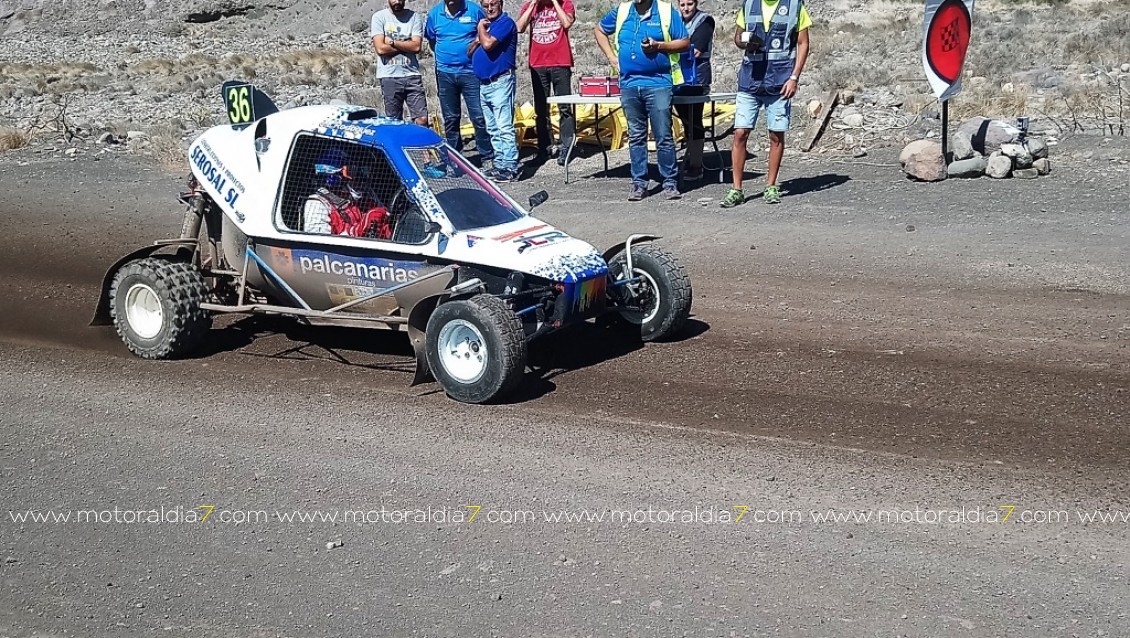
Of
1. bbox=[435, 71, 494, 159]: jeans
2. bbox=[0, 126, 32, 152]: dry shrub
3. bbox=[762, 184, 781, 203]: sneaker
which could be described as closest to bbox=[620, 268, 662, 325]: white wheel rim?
bbox=[762, 184, 781, 203]: sneaker

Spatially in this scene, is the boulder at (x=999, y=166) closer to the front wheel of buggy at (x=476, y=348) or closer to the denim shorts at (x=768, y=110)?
the denim shorts at (x=768, y=110)

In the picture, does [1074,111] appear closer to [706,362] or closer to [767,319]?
[767,319]

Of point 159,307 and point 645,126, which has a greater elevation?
point 645,126

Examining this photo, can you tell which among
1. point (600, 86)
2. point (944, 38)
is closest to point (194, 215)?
point (600, 86)

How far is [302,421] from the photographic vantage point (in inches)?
258

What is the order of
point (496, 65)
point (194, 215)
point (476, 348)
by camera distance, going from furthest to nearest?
point (496, 65) → point (194, 215) → point (476, 348)

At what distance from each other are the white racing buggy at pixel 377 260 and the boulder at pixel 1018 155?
591cm

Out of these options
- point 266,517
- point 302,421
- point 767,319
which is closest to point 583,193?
point 767,319

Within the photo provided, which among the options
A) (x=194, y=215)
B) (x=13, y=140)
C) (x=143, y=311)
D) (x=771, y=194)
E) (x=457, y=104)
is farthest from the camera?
(x=13, y=140)

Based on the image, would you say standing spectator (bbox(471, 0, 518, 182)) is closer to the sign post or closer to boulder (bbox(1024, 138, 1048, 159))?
the sign post

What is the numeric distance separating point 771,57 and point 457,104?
4.05m

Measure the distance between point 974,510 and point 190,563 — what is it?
11.1ft

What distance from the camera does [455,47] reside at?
13.0 m

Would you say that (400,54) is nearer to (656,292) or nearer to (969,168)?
(969,168)
